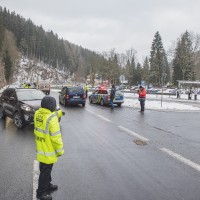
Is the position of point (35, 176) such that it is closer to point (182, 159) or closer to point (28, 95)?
point (182, 159)

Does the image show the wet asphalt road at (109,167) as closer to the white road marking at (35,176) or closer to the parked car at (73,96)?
the white road marking at (35,176)

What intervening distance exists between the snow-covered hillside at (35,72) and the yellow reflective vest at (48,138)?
4525 inches

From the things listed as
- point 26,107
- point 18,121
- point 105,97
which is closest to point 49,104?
point 26,107

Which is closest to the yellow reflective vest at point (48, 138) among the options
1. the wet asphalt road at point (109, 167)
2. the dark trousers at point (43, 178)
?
the dark trousers at point (43, 178)

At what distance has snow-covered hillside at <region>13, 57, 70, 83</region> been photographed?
124 meters

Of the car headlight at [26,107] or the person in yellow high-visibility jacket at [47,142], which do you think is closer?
the person in yellow high-visibility jacket at [47,142]

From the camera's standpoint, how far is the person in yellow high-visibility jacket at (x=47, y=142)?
4.82 meters

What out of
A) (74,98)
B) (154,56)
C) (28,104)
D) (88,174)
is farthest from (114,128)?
(154,56)

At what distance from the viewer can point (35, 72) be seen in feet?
445

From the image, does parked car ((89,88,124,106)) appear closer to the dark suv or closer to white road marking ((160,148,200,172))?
the dark suv

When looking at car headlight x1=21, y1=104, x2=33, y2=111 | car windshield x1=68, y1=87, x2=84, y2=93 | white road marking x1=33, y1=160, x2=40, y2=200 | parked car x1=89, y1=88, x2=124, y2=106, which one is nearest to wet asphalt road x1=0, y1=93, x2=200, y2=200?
white road marking x1=33, y1=160, x2=40, y2=200

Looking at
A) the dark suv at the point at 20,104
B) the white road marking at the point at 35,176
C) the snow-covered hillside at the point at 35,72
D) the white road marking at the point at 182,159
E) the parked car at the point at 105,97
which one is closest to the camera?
the white road marking at the point at 35,176

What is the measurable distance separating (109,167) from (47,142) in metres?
2.31

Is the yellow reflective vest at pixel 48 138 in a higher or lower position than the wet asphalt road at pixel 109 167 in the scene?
higher
